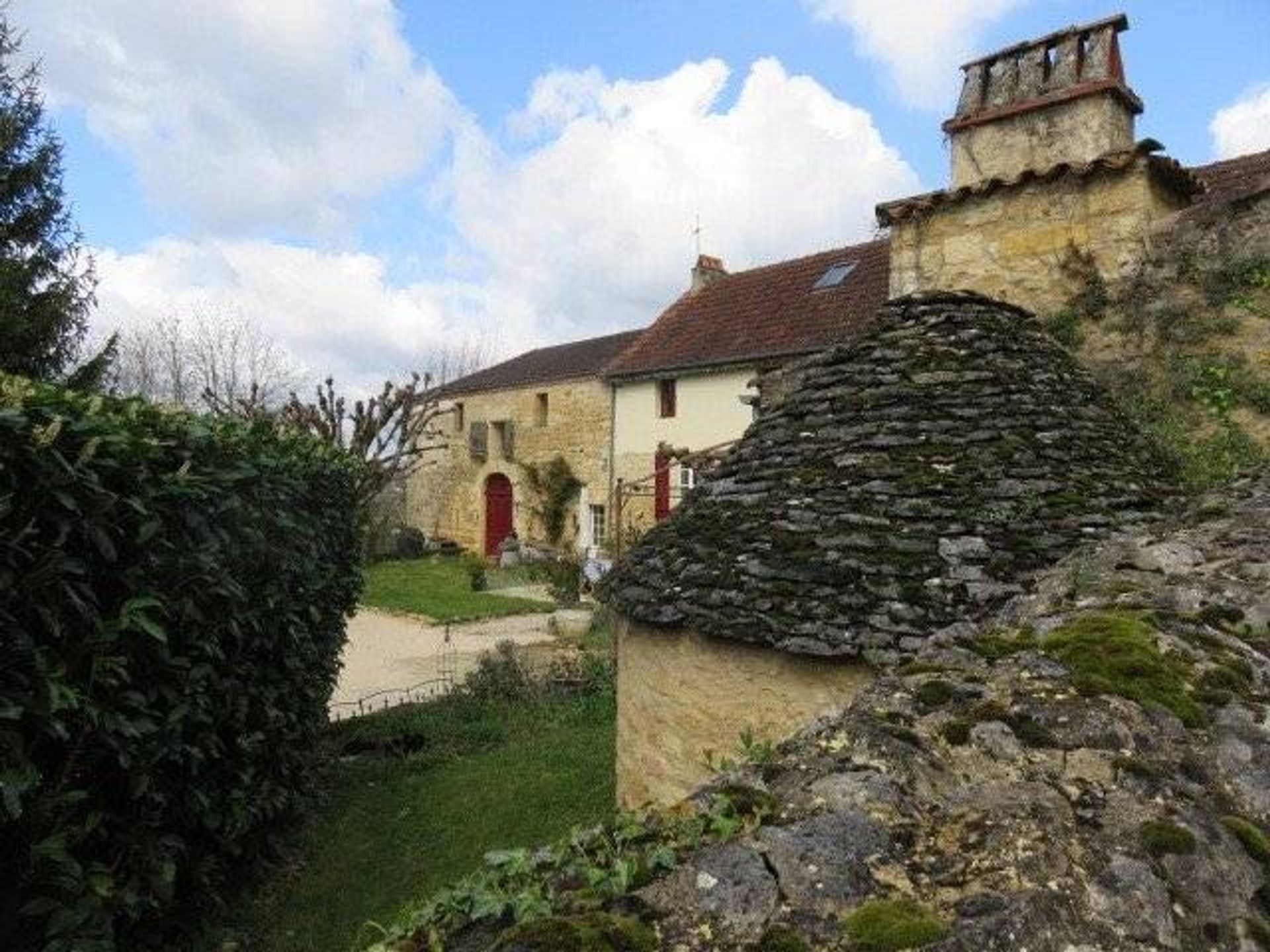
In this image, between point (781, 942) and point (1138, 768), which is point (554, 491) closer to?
point (1138, 768)

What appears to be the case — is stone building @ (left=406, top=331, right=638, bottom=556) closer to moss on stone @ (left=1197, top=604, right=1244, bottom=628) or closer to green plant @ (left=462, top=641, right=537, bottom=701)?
green plant @ (left=462, top=641, right=537, bottom=701)

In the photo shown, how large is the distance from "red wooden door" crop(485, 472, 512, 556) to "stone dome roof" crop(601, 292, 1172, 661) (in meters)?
23.7

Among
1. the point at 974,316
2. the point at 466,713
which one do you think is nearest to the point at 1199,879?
the point at 974,316

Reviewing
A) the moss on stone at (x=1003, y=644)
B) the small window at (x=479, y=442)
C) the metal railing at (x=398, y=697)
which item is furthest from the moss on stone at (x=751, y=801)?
the small window at (x=479, y=442)

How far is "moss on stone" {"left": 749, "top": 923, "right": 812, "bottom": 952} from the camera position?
5.10 ft

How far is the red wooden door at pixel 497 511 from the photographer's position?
97.9 feet

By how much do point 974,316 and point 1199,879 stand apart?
5.21 metres

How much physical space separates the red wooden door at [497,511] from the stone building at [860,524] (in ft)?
78.2

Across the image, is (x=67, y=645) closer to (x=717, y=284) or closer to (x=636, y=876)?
(x=636, y=876)

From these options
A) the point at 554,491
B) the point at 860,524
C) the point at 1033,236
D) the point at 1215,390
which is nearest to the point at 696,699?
the point at 860,524

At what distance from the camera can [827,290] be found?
20953 mm

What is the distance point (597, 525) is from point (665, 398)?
500 centimetres

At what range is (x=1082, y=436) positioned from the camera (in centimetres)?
581

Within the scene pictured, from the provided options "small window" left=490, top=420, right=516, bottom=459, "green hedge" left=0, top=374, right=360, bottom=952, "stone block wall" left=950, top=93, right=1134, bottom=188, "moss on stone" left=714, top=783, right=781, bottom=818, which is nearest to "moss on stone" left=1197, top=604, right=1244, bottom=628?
"moss on stone" left=714, top=783, right=781, bottom=818
